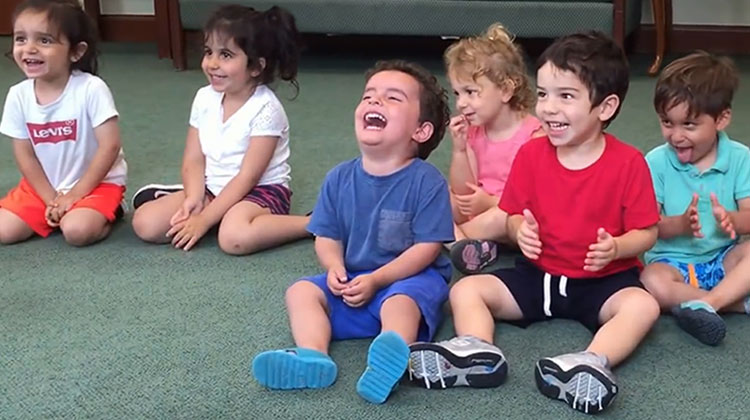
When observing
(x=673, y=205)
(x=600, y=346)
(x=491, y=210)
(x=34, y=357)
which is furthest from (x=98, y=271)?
(x=673, y=205)

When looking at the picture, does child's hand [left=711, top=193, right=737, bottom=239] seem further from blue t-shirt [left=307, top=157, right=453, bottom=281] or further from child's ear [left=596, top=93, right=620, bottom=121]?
→ blue t-shirt [left=307, top=157, right=453, bottom=281]

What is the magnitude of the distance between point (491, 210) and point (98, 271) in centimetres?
75

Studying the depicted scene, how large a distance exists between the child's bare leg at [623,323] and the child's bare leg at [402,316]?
25 cm

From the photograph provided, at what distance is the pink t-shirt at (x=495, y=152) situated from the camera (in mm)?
1769

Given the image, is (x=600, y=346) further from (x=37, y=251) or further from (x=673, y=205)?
(x=37, y=251)

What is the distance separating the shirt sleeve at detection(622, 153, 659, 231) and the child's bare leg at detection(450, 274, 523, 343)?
22cm

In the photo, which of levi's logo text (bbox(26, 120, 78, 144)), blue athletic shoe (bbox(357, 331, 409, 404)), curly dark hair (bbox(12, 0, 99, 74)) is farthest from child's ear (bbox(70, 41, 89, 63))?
blue athletic shoe (bbox(357, 331, 409, 404))

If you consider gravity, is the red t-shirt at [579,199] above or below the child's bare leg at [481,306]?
above

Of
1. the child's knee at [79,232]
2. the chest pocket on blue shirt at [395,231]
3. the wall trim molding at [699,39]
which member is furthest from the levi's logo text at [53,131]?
the wall trim molding at [699,39]

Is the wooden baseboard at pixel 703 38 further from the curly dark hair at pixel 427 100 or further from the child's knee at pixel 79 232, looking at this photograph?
the child's knee at pixel 79 232

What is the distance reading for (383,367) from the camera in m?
1.18

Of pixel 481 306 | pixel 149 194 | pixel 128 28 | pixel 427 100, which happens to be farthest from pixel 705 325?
pixel 128 28

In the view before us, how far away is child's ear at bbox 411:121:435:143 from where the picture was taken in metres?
1.44

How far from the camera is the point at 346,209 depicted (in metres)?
1.43
